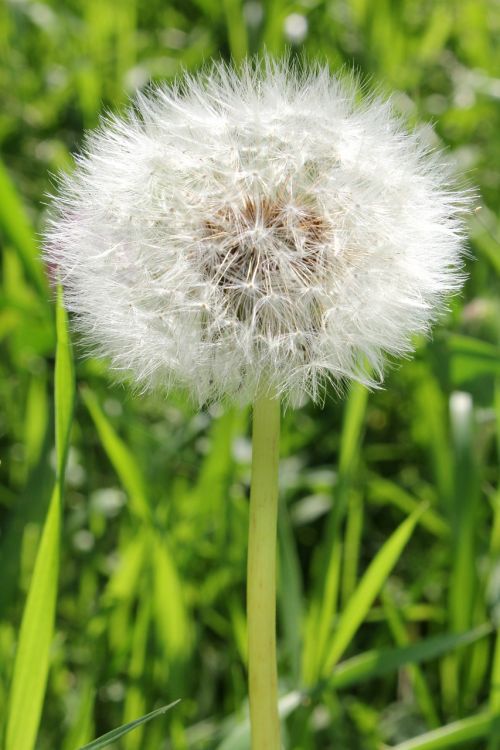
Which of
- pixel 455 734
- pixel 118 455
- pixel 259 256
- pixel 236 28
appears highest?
pixel 236 28

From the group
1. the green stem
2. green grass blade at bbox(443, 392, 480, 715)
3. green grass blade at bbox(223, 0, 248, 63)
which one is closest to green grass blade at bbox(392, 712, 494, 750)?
green grass blade at bbox(443, 392, 480, 715)

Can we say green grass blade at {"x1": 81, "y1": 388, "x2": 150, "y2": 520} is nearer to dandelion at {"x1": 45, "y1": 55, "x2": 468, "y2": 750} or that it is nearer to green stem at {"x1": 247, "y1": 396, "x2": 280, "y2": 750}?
dandelion at {"x1": 45, "y1": 55, "x2": 468, "y2": 750}

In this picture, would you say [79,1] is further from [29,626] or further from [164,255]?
[29,626]

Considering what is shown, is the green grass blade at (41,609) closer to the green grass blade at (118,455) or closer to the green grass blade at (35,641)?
the green grass blade at (35,641)

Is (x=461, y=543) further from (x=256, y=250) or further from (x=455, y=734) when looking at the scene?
(x=256, y=250)

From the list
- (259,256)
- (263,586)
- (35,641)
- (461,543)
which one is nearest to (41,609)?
(35,641)

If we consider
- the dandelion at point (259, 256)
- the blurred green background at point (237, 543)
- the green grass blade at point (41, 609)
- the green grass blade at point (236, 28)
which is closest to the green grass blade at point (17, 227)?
the blurred green background at point (237, 543)
